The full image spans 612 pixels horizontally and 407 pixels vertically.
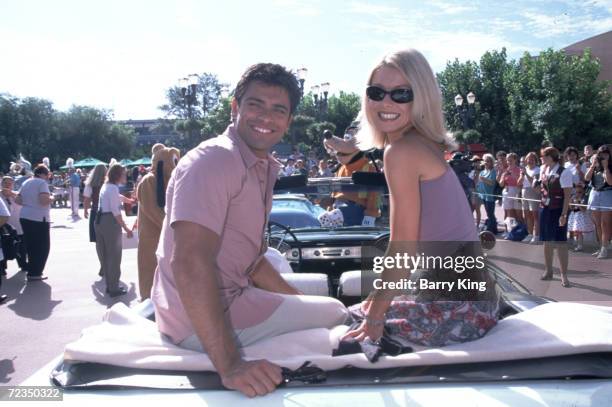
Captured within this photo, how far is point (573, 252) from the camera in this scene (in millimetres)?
9664

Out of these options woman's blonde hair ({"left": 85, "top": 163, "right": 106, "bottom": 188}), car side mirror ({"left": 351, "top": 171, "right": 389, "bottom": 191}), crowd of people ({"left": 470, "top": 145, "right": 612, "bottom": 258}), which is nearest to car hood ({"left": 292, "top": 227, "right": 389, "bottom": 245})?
car side mirror ({"left": 351, "top": 171, "right": 389, "bottom": 191})

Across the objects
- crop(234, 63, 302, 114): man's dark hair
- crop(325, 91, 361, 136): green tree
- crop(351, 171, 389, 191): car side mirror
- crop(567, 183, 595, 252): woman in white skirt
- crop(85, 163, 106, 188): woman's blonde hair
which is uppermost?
crop(325, 91, 361, 136): green tree

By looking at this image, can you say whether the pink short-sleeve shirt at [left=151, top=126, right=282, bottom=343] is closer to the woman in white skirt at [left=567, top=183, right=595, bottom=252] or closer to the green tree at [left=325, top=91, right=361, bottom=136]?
the woman in white skirt at [left=567, top=183, right=595, bottom=252]

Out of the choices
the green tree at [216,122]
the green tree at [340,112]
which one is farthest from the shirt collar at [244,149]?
the green tree at [340,112]

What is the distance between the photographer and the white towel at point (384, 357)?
1624mm

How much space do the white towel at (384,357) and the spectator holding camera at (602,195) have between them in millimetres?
7537

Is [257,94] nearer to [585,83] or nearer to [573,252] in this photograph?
[573,252]

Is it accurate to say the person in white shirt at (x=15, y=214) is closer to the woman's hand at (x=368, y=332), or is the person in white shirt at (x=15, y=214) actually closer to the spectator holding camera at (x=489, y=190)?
the woman's hand at (x=368, y=332)

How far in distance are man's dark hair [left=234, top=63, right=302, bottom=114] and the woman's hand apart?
1.00 meters

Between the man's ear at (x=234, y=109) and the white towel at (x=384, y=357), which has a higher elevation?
the man's ear at (x=234, y=109)

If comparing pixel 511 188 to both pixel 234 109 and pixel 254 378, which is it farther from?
pixel 254 378

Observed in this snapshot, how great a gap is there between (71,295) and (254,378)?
6870mm

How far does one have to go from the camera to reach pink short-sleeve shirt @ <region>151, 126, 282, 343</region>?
1.80 meters

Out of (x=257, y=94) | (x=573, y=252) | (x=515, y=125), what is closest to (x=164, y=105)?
(x=515, y=125)
